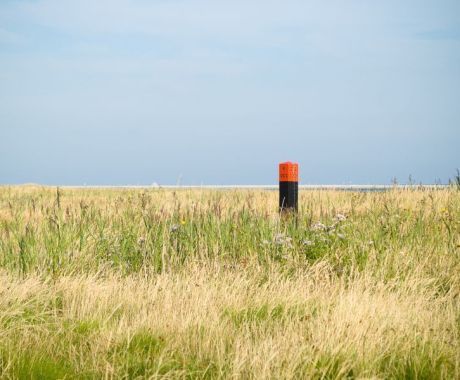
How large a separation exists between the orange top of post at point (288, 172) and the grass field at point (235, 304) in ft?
3.65

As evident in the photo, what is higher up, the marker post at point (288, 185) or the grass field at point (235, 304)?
the marker post at point (288, 185)

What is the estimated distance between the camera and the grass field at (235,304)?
382 cm

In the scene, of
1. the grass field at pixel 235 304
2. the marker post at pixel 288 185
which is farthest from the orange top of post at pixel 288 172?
the grass field at pixel 235 304

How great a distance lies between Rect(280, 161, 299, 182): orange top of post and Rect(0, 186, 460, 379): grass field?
3.65 feet

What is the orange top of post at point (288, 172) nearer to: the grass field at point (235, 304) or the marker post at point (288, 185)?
the marker post at point (288, 185)

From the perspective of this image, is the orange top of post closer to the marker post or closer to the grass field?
the marker post

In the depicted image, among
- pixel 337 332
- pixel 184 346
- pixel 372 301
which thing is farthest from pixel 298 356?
pixel 372 301

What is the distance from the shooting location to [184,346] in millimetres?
4098

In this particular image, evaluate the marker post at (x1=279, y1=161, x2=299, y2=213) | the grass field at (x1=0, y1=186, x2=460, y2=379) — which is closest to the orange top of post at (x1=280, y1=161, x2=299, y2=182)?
the marker post at (x1=279, y1=161, x2=299, y2=213)

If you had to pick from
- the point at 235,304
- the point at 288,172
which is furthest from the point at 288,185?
the point at 235,304

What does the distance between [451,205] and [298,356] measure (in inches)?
295

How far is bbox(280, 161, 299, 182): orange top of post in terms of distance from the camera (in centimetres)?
936

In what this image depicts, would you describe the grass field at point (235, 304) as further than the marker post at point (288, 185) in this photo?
No

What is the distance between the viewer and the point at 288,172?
9359 mm
